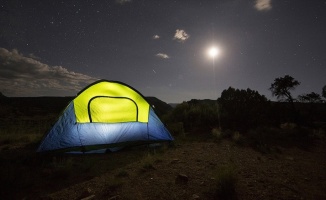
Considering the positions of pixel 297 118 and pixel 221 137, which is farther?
pixel 297 118

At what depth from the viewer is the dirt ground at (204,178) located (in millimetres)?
3512

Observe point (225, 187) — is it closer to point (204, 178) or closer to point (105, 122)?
point (204, 178)

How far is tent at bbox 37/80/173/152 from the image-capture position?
5896mm

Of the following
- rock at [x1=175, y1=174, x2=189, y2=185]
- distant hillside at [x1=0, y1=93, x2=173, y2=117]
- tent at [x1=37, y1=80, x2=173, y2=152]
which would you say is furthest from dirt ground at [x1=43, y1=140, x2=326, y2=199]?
distant hillside at [x1=0, y1=93, x2=173, y2=117]

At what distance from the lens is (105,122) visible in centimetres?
677

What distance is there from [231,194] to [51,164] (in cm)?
402

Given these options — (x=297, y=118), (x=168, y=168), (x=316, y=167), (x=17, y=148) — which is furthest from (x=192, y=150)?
(x=297, y=118)

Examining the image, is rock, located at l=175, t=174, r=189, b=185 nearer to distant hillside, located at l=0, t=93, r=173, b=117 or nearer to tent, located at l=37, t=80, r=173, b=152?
tent, located at l=37, t=80, r=173, b=152

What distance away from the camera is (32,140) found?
812 cm

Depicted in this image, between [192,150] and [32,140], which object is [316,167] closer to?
[192,150]

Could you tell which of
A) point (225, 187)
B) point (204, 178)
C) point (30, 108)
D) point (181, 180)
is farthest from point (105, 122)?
point (30, 108)

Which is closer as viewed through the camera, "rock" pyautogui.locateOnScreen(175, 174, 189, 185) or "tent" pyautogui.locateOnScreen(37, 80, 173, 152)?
"rock" pyautogui.locateOnScreen(175, 174, 189, 185)

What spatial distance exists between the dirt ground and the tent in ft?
4.26

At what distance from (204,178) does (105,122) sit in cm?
379
